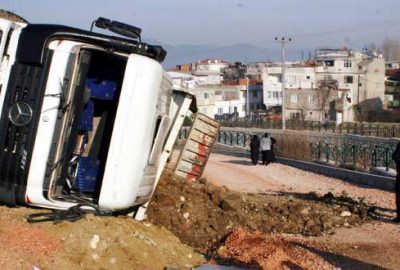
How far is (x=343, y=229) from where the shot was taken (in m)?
9.59

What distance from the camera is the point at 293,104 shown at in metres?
81.1

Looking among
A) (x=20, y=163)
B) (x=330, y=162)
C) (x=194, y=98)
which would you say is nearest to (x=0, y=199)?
(x=20, y=163)

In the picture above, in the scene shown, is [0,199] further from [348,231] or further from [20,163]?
[348,231]

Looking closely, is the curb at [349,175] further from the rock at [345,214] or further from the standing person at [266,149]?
the rock at [345,214]

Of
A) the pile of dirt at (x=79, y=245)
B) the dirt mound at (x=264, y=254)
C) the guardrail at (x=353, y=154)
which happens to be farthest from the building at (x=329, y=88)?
the pile of dirt at (x=79, y=245)

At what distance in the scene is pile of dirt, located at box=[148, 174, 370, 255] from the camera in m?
8.17

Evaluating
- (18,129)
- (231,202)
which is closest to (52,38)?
(18,129)

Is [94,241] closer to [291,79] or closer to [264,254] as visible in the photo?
[264,254]

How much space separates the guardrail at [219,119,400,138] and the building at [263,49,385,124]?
20.9 metres

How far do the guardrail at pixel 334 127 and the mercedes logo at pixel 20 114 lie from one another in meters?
34.3

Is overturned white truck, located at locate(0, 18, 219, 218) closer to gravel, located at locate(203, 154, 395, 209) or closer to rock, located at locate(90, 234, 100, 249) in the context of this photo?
rock, located at locate(90, 234, 100, 249)

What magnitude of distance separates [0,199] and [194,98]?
4.58 metres

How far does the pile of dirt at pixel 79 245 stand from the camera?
16.9ft

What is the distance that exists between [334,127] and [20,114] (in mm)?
43954
